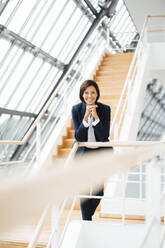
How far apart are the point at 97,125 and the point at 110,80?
4231 mm

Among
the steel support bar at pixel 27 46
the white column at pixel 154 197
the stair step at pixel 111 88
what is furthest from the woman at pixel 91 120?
the steel support bar at pixel 27 46

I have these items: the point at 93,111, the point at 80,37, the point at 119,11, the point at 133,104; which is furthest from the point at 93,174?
the point at 119,11

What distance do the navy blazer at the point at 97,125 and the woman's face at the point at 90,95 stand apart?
8 centimetres

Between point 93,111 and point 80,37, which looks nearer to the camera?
point 93,111

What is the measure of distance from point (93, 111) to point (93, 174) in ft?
7.45

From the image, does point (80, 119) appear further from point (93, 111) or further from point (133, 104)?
point (133, 104)

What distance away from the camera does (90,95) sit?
2900mm

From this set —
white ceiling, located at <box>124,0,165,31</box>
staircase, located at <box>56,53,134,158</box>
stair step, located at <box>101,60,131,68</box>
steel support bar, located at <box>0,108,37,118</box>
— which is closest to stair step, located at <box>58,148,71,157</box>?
staircase, located at <box>56,53,134,158</box>

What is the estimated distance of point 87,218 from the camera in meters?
3.15

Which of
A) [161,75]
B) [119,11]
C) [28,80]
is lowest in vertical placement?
[28,80]

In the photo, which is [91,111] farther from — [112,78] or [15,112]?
[15,112]

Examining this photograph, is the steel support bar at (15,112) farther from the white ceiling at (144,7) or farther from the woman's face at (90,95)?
the woman's face at (90,95)

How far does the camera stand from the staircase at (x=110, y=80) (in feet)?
17.5

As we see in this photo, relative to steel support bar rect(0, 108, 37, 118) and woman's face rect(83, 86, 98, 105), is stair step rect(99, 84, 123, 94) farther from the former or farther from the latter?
woman's face rect(83, 86, 98, 105)
